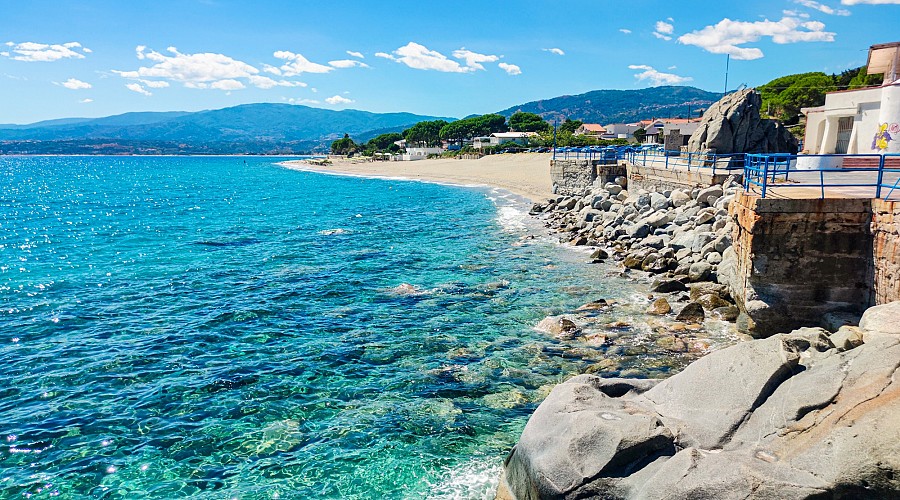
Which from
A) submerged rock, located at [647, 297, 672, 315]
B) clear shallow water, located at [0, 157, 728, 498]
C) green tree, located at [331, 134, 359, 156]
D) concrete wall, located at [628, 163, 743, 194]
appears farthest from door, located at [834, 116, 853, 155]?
green tree, located at [331, 134, 359, 156]

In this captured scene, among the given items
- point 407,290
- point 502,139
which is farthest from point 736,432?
point 502,139

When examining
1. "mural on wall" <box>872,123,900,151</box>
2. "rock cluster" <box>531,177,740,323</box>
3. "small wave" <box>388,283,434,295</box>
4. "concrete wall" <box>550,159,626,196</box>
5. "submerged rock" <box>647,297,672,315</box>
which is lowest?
"small wave" <box>388,283,434,295</box>

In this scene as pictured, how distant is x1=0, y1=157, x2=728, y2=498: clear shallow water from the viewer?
28.2ft

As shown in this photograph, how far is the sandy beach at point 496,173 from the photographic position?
57122 millimetres

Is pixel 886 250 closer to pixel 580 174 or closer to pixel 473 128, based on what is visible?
pixel 580 174

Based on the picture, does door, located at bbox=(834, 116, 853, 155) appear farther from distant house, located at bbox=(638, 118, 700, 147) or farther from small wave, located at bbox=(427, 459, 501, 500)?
small wave, located at bbox=(427, 459, 501, 500)

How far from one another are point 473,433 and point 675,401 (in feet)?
11.7

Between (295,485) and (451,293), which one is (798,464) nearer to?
(295,485)

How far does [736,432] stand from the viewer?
620 cm

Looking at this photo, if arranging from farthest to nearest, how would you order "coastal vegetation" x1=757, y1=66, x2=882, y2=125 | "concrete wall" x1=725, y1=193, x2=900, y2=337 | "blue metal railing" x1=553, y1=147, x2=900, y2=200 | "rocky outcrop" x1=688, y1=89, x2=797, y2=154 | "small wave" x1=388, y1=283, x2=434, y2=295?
"coastal vegetation" x1=757, y1=66, x2=882, y2=125
"rocky outcrop" x1=688, y1=89, x2=797, y2=154
"small wave" x1=388, y1=283, x2=434, y2=295
"blue metal railing" x1=553, y1=147, x2=900, y2=200
"concrete wall" x1=725, y1=193, x2=900, y2=337

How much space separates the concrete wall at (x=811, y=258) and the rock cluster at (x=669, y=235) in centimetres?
220

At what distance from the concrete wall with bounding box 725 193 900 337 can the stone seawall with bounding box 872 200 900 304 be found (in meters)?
0.04

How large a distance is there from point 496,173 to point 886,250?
6277 cm

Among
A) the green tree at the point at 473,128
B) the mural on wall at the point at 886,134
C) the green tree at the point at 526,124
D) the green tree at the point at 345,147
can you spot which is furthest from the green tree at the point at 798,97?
the green tree at the point at 345,147
